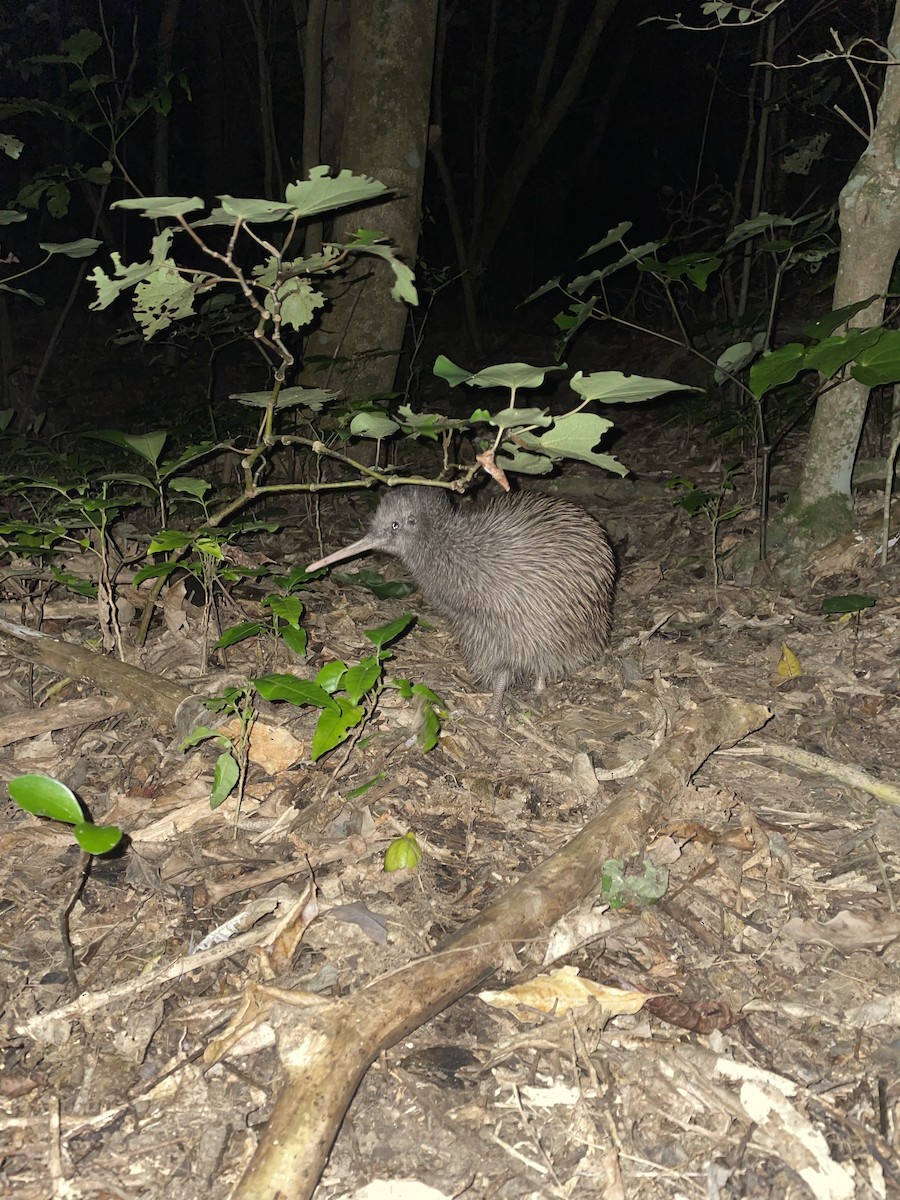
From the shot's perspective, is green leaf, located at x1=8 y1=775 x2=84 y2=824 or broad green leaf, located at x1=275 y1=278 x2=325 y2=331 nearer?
green leaf, located at x1=8 y1=775 x2=84 y2=824

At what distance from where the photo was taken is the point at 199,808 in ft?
9.45

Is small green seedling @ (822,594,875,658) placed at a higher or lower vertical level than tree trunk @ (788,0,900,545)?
lower

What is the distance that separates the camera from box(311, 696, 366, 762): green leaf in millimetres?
2580

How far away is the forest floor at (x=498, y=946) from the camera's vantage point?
1896 mm

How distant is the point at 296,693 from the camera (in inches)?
105

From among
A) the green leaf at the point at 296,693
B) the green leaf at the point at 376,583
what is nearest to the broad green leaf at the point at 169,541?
the green leaf at the point at 296,693

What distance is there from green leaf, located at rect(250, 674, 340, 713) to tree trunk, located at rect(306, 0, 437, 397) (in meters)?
3.03

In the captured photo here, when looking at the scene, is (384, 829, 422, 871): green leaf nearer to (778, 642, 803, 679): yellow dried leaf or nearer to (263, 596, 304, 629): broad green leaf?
(263, 596, 304, 629): broad green leaf

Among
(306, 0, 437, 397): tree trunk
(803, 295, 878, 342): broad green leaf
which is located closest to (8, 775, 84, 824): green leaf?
(803, 295, 878, 342): broad green leaf

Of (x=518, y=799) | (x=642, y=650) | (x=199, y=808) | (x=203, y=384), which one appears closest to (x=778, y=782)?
(x=518, y=799)

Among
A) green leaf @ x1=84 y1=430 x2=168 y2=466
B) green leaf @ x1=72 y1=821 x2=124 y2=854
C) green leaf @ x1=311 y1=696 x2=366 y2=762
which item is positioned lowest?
green leaf @ x1=311 y1=696 x2=366 y2=762

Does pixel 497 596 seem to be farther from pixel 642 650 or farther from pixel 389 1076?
pixel 389 1076

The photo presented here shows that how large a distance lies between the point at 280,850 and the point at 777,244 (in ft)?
12.0

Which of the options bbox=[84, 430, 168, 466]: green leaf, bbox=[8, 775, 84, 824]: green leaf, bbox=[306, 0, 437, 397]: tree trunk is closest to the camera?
bbox=[8, 775, 84, 824]: green leaf
